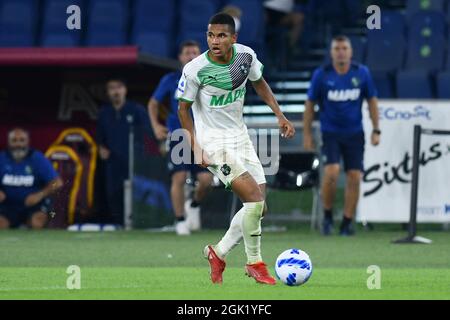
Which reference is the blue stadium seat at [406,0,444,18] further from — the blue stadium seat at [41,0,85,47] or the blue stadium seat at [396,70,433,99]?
the blue stadium seat at [41,0,85,47]

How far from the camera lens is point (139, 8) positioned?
2203cm

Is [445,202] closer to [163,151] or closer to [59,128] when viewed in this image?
[163,151]

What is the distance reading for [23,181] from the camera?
17984mm

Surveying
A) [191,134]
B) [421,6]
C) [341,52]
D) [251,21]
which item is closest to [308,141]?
[341,52]

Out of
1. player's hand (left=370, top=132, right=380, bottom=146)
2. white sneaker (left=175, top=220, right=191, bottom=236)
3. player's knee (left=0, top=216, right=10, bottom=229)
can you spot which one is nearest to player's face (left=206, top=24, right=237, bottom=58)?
player's hand (left=370, top=132, right=380, bottom=146)

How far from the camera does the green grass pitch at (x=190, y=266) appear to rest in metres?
9.16

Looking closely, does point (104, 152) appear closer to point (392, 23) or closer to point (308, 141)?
point (308, 141)

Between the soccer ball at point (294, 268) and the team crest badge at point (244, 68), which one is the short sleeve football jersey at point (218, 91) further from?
the soccer ball at point (294, 268)

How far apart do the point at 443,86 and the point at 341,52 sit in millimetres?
3595

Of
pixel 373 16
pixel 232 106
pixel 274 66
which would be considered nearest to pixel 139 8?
pixel 274 66

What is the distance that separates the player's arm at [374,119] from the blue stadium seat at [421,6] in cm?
Result: 514

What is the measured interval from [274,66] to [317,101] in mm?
4789

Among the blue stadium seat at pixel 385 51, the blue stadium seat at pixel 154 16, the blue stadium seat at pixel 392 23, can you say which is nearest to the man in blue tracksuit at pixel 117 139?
the blue stadium seat at pixel 154 16

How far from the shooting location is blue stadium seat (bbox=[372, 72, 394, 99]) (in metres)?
19.7
